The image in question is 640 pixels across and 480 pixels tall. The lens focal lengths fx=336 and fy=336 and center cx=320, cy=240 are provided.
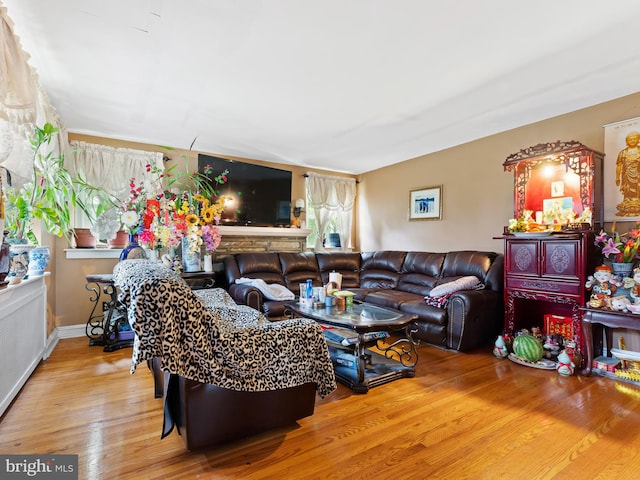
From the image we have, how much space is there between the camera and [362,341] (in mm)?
2559

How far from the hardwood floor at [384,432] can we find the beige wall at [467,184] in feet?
6.73

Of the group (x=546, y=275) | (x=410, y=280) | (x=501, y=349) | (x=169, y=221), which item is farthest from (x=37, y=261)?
(x=546, y=275)

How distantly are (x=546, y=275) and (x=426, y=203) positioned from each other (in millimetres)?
2080

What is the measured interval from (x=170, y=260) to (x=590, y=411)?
321 centimetres

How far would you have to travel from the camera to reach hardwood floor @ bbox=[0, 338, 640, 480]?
161 cm

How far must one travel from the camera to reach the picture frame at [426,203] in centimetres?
474

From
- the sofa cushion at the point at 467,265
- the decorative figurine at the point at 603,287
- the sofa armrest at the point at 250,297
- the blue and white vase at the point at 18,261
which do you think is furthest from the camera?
the sofa cushion at the point at 467,265

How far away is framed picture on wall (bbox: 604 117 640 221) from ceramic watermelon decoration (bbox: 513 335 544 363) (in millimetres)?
1321

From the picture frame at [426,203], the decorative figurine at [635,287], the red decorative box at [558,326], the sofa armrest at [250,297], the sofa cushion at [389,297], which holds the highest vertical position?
the picture frame at [426,203]

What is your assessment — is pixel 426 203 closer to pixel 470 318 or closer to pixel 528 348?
pixel 470 318

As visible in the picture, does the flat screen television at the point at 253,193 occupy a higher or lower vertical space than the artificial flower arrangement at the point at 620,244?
higher

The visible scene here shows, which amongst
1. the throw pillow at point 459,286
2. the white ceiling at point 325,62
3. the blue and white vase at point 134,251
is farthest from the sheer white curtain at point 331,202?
the blue and white vase at point 134,251

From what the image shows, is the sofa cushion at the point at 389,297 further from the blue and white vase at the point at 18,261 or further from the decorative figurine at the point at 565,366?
the blue and white vase at the point at 18,261

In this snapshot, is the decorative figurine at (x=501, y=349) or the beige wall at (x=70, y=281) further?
the beige wall at (x=70, y=281)
